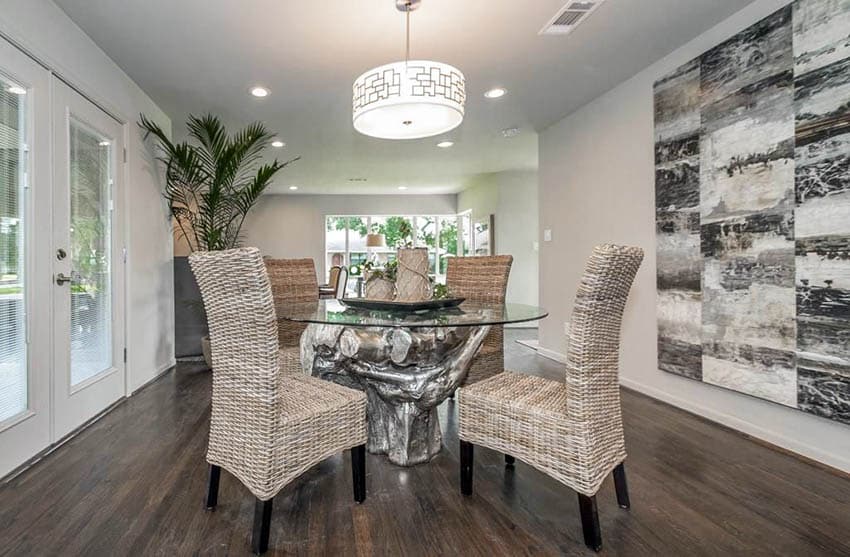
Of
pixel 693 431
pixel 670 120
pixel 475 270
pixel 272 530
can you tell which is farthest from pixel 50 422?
pixel 670 120

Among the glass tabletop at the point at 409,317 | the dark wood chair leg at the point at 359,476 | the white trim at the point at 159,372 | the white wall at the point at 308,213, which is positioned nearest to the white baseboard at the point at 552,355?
the glass tabletop at the point at 409,317

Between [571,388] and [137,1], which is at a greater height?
[137,1]

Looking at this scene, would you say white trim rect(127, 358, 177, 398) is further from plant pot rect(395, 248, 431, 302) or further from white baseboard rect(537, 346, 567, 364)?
white baseboard rect(537, 346, 567, 364)

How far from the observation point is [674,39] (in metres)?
2.76

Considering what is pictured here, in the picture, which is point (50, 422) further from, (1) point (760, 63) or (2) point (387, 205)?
(2) point (387, 205)

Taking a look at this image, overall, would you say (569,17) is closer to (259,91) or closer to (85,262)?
(259,91)

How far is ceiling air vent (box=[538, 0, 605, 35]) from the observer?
2.34 meters

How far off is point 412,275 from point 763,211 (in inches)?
76.1

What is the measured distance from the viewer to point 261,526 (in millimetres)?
1392

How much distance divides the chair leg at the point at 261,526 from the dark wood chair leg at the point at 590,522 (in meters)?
1.02

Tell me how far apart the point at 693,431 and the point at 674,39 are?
243 cm

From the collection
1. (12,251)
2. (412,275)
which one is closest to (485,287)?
(412,275)

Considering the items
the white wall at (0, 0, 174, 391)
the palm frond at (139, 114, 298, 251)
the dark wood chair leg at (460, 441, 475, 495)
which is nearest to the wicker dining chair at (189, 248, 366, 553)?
the dark wood chair leg at (460, 441, 475, 495)

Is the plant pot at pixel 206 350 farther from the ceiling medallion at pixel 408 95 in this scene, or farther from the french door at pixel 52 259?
the ceiling medallion at pixel 408 95
